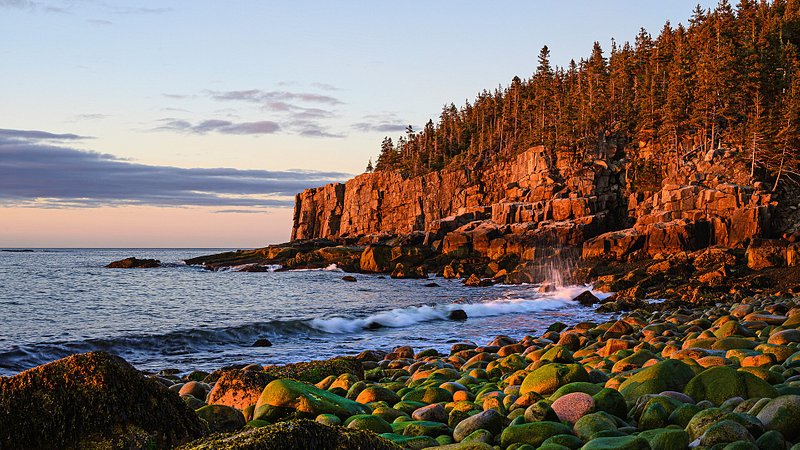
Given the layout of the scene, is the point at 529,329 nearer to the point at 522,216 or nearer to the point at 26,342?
the point at 26,342

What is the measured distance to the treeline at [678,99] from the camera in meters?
54.7

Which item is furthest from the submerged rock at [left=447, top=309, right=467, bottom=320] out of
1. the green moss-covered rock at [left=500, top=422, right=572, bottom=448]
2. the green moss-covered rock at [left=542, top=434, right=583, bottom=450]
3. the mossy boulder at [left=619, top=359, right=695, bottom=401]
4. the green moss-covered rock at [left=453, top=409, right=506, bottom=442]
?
the green moss-covered rock at [left=542, top=434, right=583, bottom=450]

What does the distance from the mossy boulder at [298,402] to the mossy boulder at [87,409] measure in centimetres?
158

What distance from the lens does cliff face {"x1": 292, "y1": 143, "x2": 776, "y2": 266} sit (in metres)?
43.3

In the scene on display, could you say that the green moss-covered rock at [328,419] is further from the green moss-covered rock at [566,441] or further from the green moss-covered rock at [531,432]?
the green moss-covered rock at [566,441]

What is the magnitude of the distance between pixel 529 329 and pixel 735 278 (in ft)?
52.7

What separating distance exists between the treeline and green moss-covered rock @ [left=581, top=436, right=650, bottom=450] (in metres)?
51.0

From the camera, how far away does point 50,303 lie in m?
33.8

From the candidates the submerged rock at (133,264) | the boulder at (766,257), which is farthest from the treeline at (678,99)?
the submerged rock at (133,264)

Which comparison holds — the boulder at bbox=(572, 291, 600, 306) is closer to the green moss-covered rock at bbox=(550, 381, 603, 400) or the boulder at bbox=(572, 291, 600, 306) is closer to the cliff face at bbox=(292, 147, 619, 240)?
the green moss-covered rock at bbox=(550, 381, 603, 400)

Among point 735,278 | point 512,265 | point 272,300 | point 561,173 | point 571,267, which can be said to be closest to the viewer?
point 735,278

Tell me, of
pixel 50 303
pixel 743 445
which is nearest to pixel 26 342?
pixel 50 303

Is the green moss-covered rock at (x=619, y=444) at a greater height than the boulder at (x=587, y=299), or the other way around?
the green moss-covered rock at (x=619, y=444)

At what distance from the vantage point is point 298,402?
6105 mm
